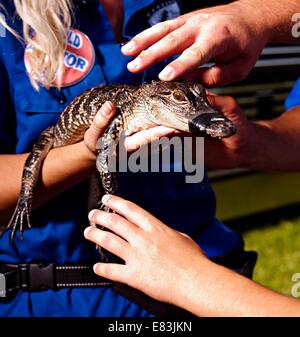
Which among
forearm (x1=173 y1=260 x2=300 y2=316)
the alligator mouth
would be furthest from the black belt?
the alligator mouth

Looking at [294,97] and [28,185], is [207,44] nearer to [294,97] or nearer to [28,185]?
[28,185]

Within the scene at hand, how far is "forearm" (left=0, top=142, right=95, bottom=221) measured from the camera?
5.52 feet

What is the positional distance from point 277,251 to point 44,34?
327 centimetres

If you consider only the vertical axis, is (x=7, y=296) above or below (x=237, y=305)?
below

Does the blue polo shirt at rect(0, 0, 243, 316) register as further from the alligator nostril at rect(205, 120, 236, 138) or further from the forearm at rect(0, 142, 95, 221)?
the alligator nostril at rect(205, 120, 236, 138)

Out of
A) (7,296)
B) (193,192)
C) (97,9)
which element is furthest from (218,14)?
(7,296)

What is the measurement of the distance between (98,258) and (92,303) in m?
0.13

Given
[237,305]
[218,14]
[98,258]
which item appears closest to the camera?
[237,305]

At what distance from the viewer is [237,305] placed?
1270mm

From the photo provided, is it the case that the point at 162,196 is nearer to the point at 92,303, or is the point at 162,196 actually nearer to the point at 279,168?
the point at 92,303

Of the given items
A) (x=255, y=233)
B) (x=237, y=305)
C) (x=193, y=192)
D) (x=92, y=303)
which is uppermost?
(x=237, y=305)
